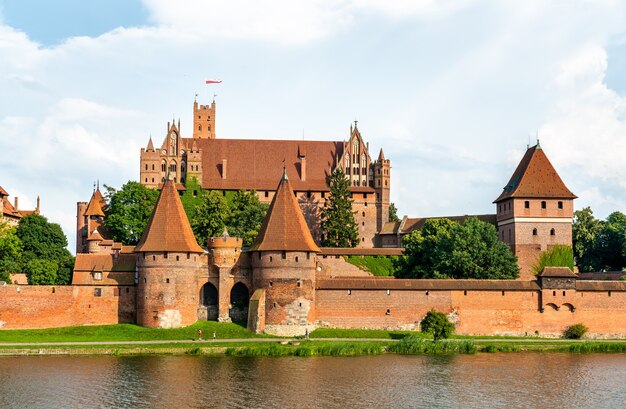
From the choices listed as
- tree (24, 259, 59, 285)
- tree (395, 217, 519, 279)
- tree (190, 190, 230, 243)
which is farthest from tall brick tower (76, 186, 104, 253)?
tree (395, 217, 519, 279)

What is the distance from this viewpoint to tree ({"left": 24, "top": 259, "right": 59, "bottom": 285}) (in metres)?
67.1

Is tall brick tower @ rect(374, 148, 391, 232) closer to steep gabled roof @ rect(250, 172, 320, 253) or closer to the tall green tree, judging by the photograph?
the tall green tree

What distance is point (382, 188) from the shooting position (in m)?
88.1

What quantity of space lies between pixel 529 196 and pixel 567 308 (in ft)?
48.6

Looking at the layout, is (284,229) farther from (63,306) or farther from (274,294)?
(63,306)

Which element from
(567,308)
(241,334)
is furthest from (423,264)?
(241,334)

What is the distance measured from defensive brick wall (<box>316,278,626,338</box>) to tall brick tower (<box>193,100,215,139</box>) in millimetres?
50183

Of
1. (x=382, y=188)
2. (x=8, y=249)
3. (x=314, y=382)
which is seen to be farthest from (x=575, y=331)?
(x=8, y=249)

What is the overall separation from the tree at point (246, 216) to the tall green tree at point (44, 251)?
1235 centimetres

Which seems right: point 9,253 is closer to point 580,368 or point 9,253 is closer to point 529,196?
point 529,196

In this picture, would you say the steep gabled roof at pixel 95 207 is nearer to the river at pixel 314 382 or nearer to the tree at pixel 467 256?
the tree at pixel 467 256

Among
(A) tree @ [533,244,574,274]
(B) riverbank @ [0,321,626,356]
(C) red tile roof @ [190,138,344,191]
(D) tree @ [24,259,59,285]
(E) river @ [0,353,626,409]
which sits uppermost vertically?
(C) red tile roof @ [190,138,344,191]

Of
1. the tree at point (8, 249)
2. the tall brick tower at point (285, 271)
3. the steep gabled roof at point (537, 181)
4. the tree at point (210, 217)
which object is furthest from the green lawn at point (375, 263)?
the tree at point (8, 249)

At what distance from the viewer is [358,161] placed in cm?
8925
